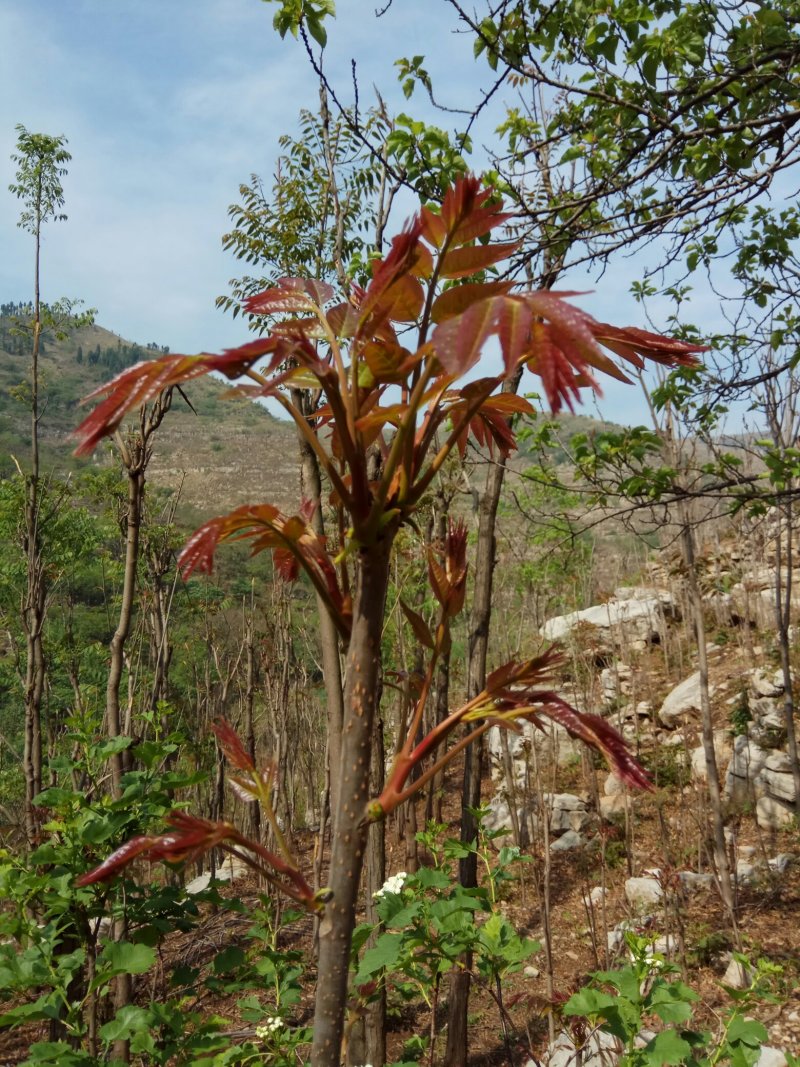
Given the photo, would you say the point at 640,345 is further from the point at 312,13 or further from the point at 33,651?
the point at 33,651

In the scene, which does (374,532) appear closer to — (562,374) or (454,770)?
(562,374)

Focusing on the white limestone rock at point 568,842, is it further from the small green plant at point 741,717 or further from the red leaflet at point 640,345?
the red leaflet at point 640,345

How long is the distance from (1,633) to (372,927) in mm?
11001

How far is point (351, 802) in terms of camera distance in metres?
0.55

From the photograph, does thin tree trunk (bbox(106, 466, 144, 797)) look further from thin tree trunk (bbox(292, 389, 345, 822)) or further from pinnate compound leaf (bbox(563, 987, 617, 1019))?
pinnate compound leaf (bbox(563, 987, 617, 1019))

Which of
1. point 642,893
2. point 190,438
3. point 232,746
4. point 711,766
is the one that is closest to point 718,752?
point 642,893

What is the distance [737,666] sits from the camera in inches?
413

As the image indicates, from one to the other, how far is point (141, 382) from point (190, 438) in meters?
98.3

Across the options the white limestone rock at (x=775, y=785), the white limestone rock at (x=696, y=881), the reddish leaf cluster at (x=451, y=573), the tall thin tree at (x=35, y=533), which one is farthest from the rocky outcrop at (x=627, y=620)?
the reddish leaf cluster at (x=451, y=573)

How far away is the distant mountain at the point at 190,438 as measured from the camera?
68.3 m

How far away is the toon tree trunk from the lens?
1.68 ft

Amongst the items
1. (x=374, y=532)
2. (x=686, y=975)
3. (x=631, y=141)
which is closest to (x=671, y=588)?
(x=686, y=975)

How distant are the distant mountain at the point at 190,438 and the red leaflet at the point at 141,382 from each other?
5545 cm

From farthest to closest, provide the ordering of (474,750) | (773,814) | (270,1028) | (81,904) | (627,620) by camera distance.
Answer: (627,620) < (773,814) < (474,750) < (81,904) < (270,1028)
